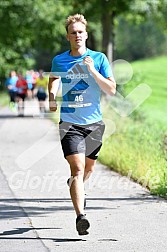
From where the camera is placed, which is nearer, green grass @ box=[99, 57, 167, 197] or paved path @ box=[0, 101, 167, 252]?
paved path @ box=[0, 101, 167, 252]

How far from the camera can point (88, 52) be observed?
27.5 ft

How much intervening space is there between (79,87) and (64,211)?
6.58 ft

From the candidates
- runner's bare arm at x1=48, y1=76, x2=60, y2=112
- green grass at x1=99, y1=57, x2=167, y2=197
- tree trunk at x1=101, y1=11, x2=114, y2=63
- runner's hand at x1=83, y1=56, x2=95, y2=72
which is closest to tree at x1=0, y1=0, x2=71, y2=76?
tree trunk at x1=101, y1=11, x2=114, y2=63

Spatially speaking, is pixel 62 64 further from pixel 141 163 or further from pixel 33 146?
pixel 33 146

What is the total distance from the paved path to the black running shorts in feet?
2.69

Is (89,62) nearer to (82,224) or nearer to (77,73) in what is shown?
(77,73)

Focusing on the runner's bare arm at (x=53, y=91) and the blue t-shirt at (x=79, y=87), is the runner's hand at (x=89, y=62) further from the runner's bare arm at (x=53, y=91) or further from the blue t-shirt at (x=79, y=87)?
the runner's bare arm at (x=53, y=91)

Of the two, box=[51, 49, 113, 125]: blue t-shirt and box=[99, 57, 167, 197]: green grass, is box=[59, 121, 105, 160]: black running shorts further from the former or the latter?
box=[99, 57, 167, 197]: green grass

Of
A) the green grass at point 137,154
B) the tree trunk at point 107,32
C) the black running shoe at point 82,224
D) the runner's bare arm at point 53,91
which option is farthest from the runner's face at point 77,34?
the tree trunk at point 107,32

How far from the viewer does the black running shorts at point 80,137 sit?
821cm

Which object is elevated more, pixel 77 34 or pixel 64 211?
pixel 77 34

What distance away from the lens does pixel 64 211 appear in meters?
9.77

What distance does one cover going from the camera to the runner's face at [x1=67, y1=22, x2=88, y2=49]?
823 centimetres

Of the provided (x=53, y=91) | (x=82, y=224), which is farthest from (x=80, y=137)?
(x=82, y=224)
